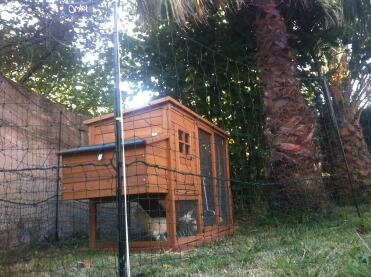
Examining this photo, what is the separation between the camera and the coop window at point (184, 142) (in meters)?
4.77

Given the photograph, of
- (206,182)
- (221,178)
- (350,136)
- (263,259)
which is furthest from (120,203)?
(350,136)

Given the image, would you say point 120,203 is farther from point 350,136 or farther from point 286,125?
point 350,136

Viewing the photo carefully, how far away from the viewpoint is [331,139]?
7.12 metres

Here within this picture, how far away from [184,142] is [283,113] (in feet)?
5.10

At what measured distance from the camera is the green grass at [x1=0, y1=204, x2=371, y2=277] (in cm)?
252

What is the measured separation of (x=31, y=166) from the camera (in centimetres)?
583

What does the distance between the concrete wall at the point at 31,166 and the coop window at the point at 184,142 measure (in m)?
1.68

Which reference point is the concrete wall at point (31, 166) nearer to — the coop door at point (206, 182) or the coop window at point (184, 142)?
the coop window at point (184, 142)

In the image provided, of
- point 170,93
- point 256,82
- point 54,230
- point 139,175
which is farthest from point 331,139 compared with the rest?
point 54,230

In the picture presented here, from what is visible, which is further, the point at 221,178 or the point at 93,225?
the point at 221,178

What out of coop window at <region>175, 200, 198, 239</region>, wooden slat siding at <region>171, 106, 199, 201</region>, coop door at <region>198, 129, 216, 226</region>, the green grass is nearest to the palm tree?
the green grass

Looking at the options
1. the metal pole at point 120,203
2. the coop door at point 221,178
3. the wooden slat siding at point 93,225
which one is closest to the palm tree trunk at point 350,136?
the coop door at point 221,178

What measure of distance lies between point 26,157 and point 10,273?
3.06 metres

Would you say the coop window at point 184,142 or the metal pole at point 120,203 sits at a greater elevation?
the coop window at point 184,142
